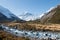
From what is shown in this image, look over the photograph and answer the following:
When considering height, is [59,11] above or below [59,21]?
above

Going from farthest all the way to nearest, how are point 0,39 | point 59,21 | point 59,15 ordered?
point 59,15 < point 59,21 < point 0,39

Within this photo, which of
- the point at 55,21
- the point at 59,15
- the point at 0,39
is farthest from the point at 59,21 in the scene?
the point at 0,39

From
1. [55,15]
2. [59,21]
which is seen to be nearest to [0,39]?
[59,21]

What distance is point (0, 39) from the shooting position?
25.8 metres

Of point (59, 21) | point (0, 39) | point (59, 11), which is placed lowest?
point (0, 39)

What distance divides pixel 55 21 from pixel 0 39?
11382cm

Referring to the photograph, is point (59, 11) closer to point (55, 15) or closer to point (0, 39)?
point (55, 15)

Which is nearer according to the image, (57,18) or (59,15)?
(57,18)

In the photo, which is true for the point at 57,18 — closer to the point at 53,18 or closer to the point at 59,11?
the point at 53,18

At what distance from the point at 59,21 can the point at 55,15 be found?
53.0 ft

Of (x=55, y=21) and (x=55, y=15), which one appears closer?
(x=55, y=21)

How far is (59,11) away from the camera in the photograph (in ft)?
502

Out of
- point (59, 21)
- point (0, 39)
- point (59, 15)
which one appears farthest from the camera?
point (59, 15)

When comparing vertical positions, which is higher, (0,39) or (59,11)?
(59,11)
